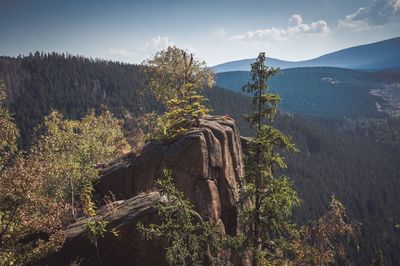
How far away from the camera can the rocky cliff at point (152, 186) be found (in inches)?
860

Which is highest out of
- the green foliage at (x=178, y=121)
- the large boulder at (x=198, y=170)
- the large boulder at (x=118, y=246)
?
the green foliage at (x=178, y=121)

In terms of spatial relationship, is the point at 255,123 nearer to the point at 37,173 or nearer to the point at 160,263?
the point at 160,263

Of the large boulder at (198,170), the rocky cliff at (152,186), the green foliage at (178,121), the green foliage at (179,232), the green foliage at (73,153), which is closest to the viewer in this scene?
the green foliage at (179,232)

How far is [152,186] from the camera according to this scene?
2791cm

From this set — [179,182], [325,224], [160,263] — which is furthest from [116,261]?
[325,224]

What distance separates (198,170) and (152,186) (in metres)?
4.47

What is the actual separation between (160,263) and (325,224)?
21.5 m

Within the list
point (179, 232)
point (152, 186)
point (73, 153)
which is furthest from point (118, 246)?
point (73, 153)

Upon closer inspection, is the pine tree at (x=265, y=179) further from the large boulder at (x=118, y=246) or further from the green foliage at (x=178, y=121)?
the large boulder at (x=118, y=246)

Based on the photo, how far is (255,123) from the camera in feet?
83.2

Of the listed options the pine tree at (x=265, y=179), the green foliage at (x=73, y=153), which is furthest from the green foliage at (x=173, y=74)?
the pine tree at (x=265, y=179)

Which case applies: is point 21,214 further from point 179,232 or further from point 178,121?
point 178,121

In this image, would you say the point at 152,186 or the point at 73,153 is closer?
the point at 152,186

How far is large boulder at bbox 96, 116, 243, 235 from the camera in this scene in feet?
84.8
